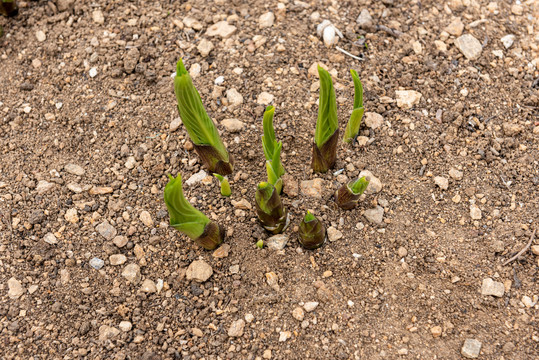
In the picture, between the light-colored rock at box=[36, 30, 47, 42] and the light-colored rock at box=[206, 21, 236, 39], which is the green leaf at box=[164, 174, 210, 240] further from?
the light-colored rock at box=[36, 30, 47, 42]

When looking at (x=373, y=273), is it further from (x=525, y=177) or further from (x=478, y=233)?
(x=525, y=177)

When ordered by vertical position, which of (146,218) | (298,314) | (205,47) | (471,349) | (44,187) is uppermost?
(205,47)

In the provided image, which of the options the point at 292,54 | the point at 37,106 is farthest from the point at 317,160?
the point at 37,106

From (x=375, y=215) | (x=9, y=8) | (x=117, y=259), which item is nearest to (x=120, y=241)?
(x=117, y=259)

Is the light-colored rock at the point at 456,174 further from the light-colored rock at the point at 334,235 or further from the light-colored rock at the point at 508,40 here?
the light-colored rock at the point at 508,40

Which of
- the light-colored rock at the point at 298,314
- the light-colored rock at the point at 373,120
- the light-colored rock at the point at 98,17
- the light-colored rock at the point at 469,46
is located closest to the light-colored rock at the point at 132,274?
the light-colored rock at the point at 298,314

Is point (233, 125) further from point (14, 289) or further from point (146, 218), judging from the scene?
point (14, 289)

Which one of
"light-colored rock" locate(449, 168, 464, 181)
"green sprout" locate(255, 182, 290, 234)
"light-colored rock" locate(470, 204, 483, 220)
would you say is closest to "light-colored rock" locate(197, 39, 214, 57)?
"green sprout" locate(255, 182, 290, 234)
